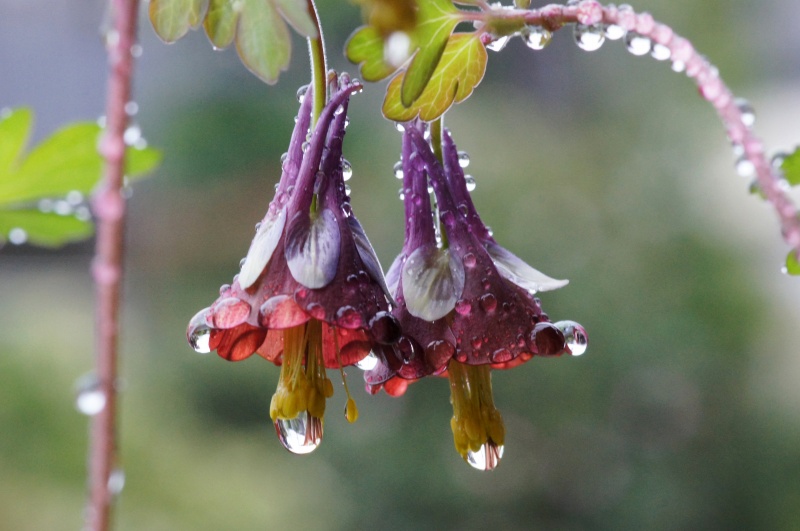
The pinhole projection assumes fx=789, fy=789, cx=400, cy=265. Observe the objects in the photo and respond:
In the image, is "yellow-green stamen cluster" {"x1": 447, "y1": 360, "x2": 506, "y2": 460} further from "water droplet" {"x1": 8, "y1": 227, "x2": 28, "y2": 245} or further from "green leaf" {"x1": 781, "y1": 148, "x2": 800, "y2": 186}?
"water droplet" {"x1": 8, "y1": 227, "x2": 28, "y2": 245}

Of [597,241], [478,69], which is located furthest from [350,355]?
[597,241]

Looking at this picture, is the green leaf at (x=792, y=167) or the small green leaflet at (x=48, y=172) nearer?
the green leaf at (x=792, y=167)

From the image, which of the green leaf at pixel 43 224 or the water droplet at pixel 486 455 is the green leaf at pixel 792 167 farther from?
the green leaf at pixel 43 224

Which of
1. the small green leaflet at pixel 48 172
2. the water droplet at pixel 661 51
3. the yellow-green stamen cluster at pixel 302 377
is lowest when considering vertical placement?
the yellow-green stamen cluster at pixel 302 377

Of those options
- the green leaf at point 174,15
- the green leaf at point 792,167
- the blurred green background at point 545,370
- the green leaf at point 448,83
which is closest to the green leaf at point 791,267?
the green leaf at point 792,167

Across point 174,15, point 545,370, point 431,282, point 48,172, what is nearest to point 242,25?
point 174,15

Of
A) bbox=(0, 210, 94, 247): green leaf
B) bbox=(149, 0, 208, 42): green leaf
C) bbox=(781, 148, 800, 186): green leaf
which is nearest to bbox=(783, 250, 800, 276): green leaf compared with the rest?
bbox=(781, 148, 800, 186): green leaf

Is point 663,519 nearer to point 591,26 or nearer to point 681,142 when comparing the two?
point 681,142

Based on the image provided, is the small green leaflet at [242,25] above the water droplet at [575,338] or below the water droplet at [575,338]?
above
